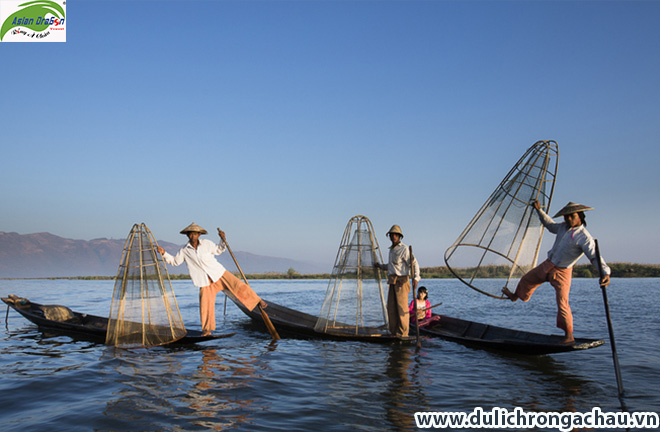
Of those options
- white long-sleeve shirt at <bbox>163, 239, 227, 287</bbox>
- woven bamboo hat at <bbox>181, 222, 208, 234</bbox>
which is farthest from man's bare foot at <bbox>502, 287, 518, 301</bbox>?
woven bamboo hat at <bbox>181, 222, 208, 234</bbox>

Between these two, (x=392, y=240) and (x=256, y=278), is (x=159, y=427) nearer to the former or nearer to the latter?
(x=392, y=240)

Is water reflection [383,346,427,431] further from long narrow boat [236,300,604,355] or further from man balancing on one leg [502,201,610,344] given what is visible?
man balancing on one leg [502,201,610,344]

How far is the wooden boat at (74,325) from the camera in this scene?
302 inches

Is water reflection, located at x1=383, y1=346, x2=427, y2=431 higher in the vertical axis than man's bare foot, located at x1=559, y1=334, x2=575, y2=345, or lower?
lower

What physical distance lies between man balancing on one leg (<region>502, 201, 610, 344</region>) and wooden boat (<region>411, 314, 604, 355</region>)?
0.75ft

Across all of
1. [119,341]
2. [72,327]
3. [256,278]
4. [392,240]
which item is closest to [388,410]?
[392,240]

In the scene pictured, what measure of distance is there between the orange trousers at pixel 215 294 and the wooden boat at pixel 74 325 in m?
0.34

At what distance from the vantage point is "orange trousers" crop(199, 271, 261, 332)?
25.3 ft

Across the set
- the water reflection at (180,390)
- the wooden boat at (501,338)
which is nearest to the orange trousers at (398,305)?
the wooden boat at (501,338)

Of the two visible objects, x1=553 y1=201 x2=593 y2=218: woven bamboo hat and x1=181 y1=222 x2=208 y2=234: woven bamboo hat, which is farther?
x1=181 y1=222 x2=208 y2=234: woven bamboo hat

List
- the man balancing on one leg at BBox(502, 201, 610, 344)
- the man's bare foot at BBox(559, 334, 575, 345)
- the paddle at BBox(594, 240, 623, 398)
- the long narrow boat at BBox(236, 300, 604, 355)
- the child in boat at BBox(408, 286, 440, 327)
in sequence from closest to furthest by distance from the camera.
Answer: the paddle at BBox(594, 240, 623, 398) < the man balancing on one leg at BBox(502, 201, 610, 344) < the man's bare foot at BBox(559, 334, 575, 345) < the long narrow boat at BBox(236, 300, 604, 355) < the child in boat at BBox(408, 286, 440, 327)

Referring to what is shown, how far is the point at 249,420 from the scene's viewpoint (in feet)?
13.4

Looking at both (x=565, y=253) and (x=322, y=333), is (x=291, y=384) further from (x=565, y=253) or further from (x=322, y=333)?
(x=565, y=253)

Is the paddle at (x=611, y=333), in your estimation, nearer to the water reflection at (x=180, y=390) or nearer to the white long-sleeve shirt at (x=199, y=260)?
the water reflection at (x=180, y=390)
